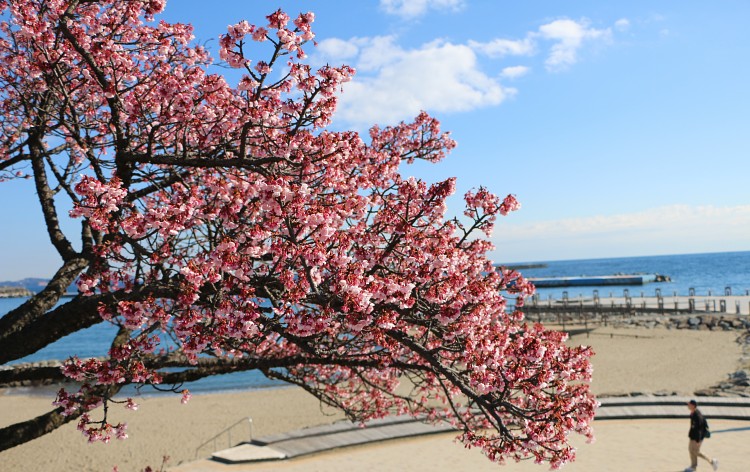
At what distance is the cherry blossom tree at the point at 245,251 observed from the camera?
5711mm

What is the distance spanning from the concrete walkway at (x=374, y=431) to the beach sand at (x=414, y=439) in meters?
0.31

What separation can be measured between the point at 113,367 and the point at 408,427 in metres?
11.4

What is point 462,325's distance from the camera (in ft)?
20.8

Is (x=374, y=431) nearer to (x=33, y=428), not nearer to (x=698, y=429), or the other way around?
(x=698, y=429)

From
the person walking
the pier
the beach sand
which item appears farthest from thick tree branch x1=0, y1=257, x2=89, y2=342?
the pier

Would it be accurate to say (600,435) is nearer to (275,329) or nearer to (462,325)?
(462,325)

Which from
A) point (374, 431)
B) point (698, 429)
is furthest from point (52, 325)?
point (698, 429)

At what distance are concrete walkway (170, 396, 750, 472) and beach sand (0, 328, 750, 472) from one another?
0.31m

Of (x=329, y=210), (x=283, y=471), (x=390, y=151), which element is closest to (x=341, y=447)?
(x=283, y=471)

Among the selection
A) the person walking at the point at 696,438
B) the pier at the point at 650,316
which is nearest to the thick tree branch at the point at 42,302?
the person walking at the point at 696,438

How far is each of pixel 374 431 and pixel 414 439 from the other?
1135 millimetres

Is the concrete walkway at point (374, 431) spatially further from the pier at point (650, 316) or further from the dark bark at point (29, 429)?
the pier at point (650, 316)

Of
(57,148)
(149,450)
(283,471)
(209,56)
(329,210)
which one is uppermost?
(209,56)

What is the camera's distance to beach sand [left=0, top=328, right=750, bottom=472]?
13453 millimetres
